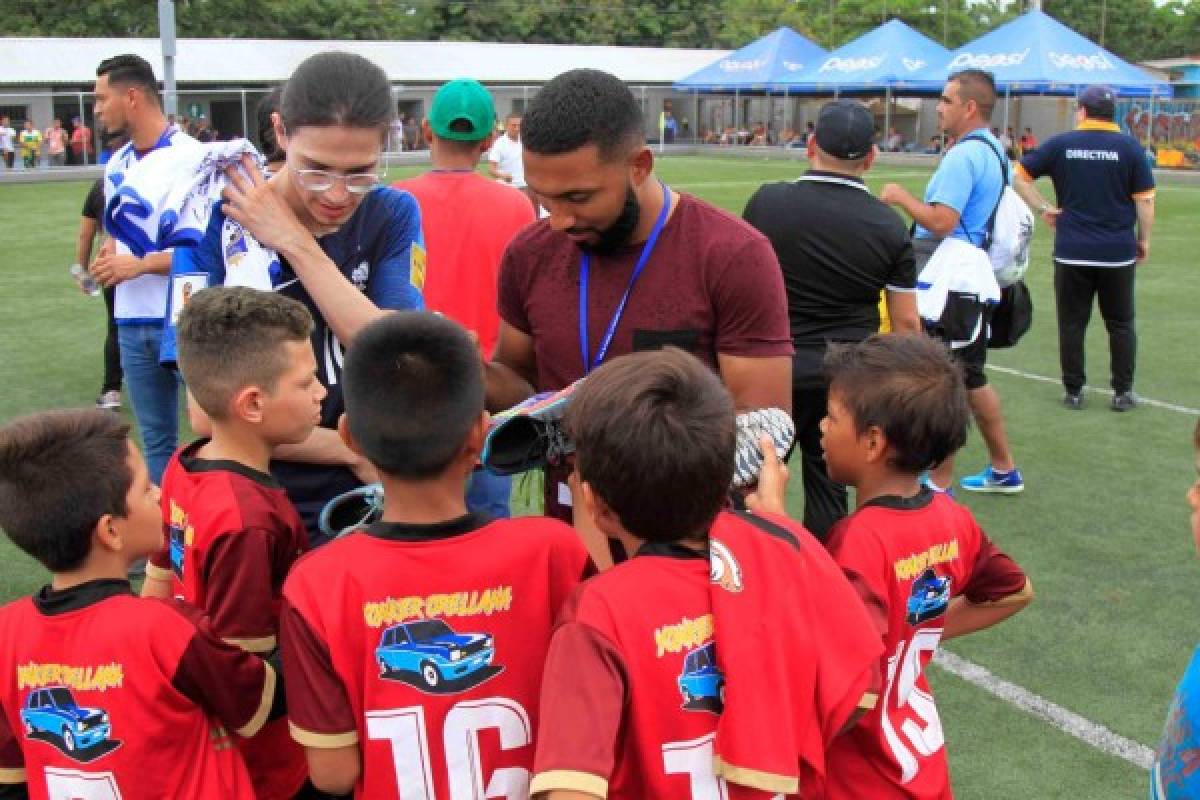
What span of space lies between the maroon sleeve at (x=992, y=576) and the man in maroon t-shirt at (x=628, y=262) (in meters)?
0.58

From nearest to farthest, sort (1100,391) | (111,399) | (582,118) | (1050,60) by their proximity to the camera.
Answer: (582,118) < (111,399) < (1100,391) < (1050,60)

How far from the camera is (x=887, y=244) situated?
15.4ft

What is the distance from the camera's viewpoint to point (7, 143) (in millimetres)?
34281

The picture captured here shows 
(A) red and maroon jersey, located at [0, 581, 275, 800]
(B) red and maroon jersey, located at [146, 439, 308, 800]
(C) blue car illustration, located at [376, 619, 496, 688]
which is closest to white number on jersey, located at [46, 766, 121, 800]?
(A) red and maroon jersey, located at [0, 581, 275, 800]

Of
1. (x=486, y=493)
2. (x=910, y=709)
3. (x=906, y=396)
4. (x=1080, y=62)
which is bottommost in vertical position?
(x=486, y=493)

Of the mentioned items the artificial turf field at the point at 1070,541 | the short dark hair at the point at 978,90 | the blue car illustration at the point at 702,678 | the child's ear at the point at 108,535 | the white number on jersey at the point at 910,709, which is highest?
the short dark hair at the point at 978,90

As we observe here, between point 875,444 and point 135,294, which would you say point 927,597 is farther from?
point 135,294

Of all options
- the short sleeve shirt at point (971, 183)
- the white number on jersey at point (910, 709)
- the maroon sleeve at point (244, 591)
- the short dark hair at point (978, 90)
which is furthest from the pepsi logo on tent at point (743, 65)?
the maroon sleeve at point (244, 591)

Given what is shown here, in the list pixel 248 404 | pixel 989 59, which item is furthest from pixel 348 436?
pixel 989 59

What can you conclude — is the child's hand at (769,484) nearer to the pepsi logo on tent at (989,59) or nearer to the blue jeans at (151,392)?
the blue jeans at (151,392)

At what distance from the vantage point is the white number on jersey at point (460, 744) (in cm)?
204

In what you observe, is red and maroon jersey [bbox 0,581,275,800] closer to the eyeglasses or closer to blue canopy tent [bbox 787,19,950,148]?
the eyeglasses

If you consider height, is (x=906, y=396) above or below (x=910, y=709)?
above

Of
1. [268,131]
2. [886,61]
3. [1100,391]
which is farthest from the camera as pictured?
[886,61]
